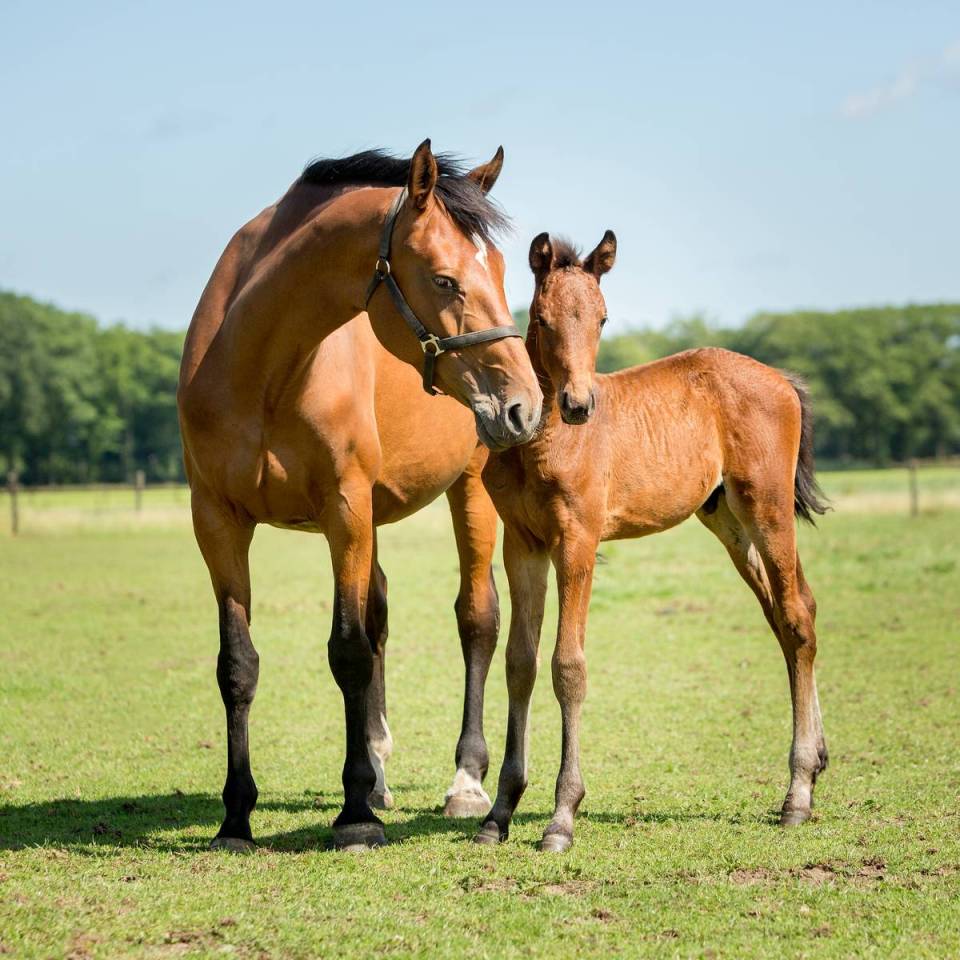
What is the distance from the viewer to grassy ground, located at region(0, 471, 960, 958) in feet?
12.7

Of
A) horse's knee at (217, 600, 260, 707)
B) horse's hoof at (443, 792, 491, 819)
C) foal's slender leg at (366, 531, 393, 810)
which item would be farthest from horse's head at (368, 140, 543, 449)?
horse's hoof at (443, 792, 491, 819)

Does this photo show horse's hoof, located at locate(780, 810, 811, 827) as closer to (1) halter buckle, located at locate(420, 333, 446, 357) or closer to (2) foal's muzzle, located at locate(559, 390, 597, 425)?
(2) foal's muzzle, located at locate(559, 390, 597, 425)

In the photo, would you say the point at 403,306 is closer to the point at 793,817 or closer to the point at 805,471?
the point at 805,471

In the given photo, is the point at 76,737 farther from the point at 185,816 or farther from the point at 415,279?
the point at 415,279

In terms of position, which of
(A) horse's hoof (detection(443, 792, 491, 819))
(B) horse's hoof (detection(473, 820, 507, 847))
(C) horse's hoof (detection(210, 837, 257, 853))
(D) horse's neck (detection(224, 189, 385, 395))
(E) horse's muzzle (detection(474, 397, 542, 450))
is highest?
(D) horse's neck (detection(224, 189, 385, 395))

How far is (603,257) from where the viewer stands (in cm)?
502

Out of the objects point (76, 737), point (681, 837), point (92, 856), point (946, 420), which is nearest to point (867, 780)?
point (681, 837)

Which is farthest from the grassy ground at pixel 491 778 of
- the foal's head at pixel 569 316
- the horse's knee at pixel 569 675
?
the foal's head at pixel 569 316

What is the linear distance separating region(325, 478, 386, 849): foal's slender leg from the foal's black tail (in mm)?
2522

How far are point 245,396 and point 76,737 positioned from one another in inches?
155

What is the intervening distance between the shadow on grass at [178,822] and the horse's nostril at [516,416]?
2.01 meters

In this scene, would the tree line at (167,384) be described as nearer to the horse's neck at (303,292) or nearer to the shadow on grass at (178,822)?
the shadow on grass at (178,822)

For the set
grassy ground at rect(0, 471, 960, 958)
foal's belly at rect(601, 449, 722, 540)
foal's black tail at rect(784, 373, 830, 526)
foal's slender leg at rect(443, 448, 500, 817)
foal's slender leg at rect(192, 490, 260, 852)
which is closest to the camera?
grassy ground at rect(0, 471, 960, 958)

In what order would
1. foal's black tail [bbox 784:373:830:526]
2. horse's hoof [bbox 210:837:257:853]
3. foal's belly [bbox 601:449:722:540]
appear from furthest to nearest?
foal's black tail [bbox 784:373:830:526] < foal's belly [bbox 601:449:722:540] < horse's hoof [bbox 210:837:257:853]
